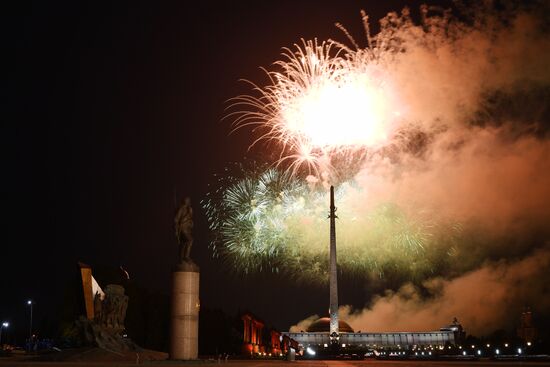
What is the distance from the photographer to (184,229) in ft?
101

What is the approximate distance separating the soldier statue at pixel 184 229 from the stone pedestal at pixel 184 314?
2.74 ft


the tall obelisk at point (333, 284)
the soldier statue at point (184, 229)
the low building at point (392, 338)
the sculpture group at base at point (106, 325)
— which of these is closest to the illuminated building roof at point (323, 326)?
the low building at point (392, 338)

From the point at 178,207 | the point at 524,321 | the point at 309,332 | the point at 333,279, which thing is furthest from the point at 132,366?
the point at 309,332

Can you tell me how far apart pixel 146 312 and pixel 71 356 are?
37084mm

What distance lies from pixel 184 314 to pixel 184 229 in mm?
4152

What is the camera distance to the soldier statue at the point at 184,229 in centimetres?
3067

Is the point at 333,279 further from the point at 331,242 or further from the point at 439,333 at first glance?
the point at 439,333

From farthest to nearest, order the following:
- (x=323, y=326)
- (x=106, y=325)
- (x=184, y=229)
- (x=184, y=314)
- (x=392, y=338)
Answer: (x=323, y=326)
(x=392, y=338)
(x=106, y=325)
(x=184, y=229)
(x=184, y=314)

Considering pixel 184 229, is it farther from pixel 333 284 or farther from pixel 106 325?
pixel 333 284

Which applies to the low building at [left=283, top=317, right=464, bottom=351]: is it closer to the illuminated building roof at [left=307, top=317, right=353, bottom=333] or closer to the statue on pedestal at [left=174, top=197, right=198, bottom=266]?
the illuminated building roof at [left=307, top=317, right=353, bottom=333]

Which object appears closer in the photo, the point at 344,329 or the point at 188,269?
the point at 188,269

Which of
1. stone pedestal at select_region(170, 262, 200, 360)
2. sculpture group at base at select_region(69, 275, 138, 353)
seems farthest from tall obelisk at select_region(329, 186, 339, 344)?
stone pedestal at select_region(170, 262, 200, 360)

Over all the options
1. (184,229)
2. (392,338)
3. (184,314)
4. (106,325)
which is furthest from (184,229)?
(392,338)

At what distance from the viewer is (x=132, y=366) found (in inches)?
998
